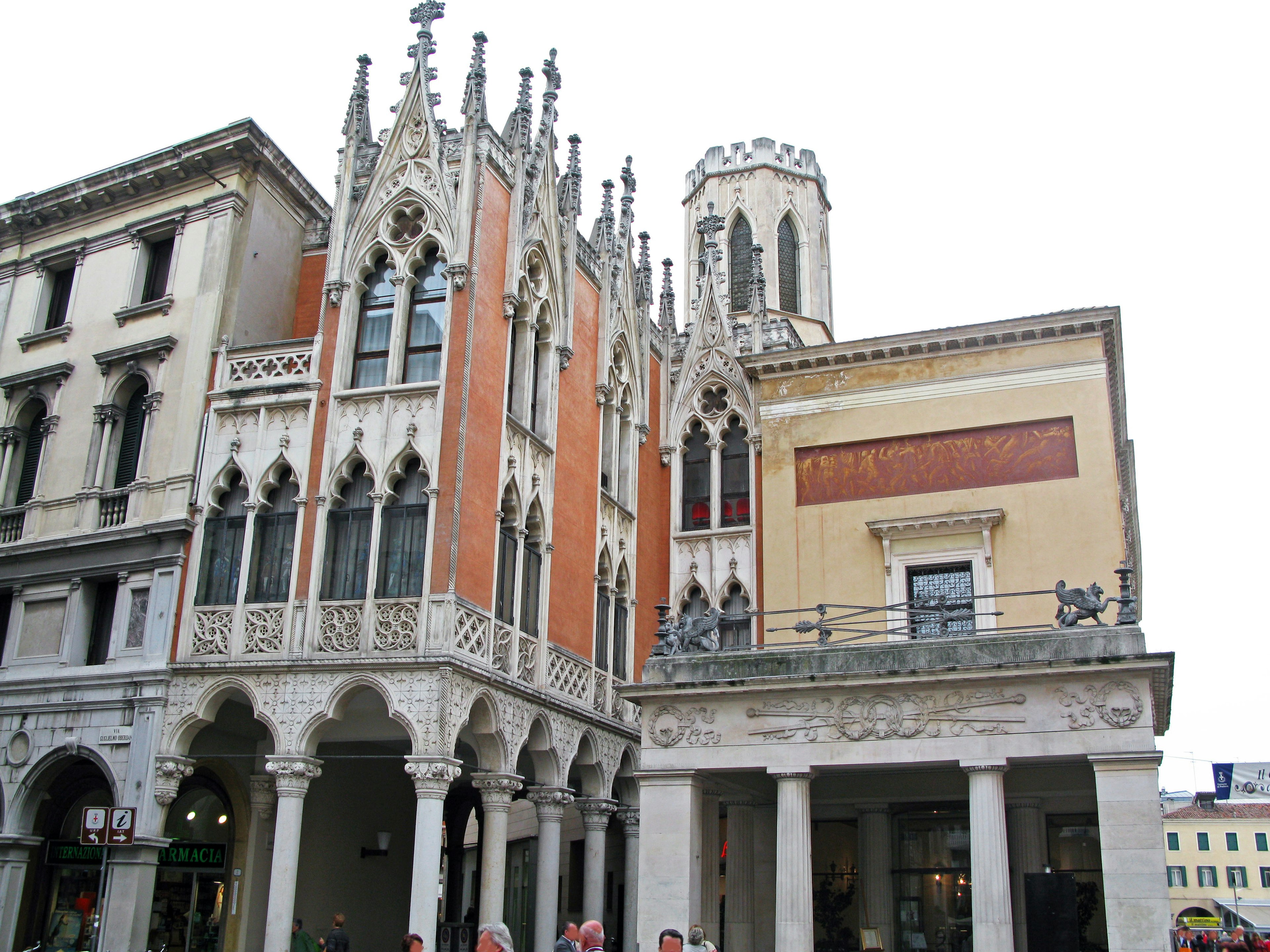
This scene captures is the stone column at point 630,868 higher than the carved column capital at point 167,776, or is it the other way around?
the carved column capital at point 167,776

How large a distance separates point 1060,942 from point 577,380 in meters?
15.3

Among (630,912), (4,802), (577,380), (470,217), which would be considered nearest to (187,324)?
(470,217)

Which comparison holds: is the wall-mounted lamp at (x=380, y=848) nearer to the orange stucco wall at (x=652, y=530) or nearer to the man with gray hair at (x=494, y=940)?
the orange stucco wall at (x=652, y=530)

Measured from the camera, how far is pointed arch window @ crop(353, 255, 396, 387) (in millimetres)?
22891

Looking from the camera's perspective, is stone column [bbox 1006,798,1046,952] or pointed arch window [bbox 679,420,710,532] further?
pointed arch window [bbox 679,420,710,532]

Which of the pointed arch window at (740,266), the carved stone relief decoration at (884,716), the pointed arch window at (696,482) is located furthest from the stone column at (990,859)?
the pointed arch window at (740,266)

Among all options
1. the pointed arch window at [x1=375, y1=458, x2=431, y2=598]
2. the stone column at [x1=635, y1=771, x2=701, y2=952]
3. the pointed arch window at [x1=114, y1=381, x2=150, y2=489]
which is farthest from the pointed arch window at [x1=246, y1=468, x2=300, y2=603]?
the stone column at [x1=635, y1=771, x2=701, y2=952]

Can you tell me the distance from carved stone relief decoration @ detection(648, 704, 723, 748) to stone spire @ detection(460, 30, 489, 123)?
39.8ft

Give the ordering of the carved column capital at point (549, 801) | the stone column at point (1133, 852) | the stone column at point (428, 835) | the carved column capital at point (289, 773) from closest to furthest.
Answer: the stone column at point (1133, 852), the stone column at point (428, 835), the carved column capital at point (289, 773), the carved column capital at point (549, 801)

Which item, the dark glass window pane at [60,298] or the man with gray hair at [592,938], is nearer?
the man with gray hair at [592,938]

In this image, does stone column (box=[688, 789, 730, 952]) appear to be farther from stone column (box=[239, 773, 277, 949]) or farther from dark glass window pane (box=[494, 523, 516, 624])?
stone column (box=[239, 773, 277, 949])

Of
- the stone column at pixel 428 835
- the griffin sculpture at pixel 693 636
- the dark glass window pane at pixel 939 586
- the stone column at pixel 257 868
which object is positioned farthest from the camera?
the dark glass window pane at pixel 939 586

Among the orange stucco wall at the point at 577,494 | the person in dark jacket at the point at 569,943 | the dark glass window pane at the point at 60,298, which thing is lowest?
the person in dark jacket at the point at 569,943

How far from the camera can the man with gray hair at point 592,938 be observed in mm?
10445
